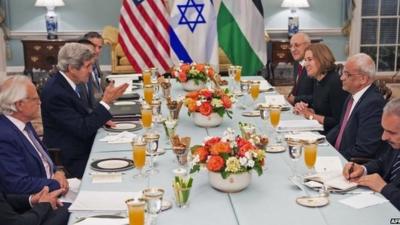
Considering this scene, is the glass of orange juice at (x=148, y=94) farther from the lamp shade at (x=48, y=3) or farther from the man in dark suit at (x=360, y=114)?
the lamp shade at (x=48, y=3)

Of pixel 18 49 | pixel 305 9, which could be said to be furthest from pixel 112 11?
pixel 305 9

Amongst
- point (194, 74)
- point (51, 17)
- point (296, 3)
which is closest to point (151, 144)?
point (194, 74)

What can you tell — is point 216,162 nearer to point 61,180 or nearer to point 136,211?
point 136,211

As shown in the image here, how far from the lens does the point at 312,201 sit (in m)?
2.42

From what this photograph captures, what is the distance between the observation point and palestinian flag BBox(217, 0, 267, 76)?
5648 mm

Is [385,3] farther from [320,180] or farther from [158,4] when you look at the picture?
[320,180]

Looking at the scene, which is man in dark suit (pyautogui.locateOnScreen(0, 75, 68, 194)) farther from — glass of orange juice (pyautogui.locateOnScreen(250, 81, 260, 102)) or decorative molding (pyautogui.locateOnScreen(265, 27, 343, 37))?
decorative molding (pyautogui.locateOnScreen(265, 27, 343, 37))

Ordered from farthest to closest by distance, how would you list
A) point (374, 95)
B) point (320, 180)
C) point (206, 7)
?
point (206, 7)
point (374, 95)
point (320, 180)

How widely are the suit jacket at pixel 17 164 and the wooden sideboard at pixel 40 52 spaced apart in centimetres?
509

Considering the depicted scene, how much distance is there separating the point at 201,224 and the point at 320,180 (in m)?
0.68

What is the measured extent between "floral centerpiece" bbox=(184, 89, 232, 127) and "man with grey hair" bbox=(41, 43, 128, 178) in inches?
21.0

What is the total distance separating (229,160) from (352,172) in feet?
1.96

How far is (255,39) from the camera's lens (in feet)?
18.8

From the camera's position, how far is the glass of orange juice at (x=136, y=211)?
2035 millimetres
